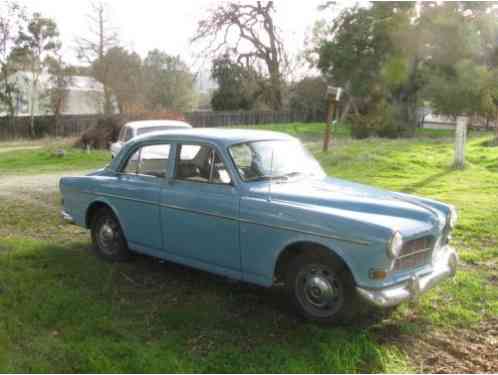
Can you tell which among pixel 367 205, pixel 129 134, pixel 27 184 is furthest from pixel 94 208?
pixel 27 184

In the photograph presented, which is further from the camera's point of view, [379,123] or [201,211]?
[379,123]

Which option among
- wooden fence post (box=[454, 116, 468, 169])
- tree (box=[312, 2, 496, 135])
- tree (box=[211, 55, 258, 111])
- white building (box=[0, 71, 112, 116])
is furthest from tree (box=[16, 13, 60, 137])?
wooden fence post (box=[454, 116, 468, 169])

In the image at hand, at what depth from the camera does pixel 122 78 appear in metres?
38.4

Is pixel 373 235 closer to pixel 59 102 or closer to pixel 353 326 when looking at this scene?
pixel 353 326

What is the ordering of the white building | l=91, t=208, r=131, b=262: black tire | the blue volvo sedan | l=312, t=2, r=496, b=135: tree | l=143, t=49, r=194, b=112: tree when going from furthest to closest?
l=143, t=49, r=194, b=112: tree
the white building
l=312, t=2, r=496, b=135: tree
l=91, t=208, r=131, b=262: black tire
the blue volvo sedan

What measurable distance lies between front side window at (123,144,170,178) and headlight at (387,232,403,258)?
2.65 m

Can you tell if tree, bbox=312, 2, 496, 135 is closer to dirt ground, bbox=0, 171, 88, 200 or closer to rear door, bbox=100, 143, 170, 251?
dirt ground, bbox=0, 171, 88, 200

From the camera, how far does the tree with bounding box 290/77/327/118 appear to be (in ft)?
140

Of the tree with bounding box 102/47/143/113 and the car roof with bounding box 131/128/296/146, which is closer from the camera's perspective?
the car roof with bounding box 131/128/296/146

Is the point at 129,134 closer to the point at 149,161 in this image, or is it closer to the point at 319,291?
the point at 149,161

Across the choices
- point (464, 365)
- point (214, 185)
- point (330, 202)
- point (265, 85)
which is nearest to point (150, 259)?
point (214, 185)

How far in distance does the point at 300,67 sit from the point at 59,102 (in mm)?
19425

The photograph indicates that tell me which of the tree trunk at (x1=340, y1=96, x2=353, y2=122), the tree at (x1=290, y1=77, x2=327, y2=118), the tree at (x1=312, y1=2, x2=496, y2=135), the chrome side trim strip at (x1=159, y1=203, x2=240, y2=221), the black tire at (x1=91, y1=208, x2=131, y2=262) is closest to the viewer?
the chrome side trim strip at (x1=159, y1=203, x2=240, y2=221)

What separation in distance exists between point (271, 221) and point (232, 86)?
40.3 m
